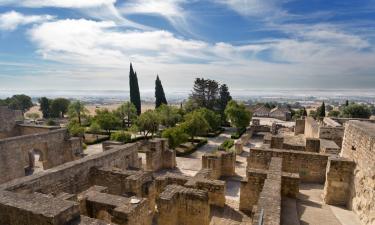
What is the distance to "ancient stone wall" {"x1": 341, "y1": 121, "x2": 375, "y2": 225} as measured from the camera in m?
6.41

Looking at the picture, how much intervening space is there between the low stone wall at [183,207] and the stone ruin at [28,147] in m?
12.0

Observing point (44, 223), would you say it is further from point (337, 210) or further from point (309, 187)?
point (309, 187)

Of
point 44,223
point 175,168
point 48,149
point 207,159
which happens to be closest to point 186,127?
point 175,168

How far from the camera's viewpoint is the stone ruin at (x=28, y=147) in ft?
46.3

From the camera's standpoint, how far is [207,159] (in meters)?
15.0

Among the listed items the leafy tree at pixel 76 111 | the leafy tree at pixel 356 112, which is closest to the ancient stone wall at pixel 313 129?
the leafy tree at pixel 356 112

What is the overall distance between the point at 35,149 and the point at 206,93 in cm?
3418

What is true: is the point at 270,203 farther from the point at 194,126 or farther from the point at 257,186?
the point at 194,126

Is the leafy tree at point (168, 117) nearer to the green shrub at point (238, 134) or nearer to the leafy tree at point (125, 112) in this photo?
the leafy tree at point (125, 112)

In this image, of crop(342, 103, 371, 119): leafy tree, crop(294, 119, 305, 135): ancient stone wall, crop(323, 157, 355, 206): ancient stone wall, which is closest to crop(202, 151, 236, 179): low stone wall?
crop(323, 157, 355, 206): ancient stone wall

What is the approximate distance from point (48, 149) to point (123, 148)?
8106 mm

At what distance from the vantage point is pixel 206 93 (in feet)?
153

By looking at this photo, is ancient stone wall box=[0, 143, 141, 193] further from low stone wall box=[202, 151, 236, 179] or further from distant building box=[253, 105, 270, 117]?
distant building box=[253, 105, 270, 117]

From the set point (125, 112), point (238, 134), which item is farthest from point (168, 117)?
point (125, 112)
